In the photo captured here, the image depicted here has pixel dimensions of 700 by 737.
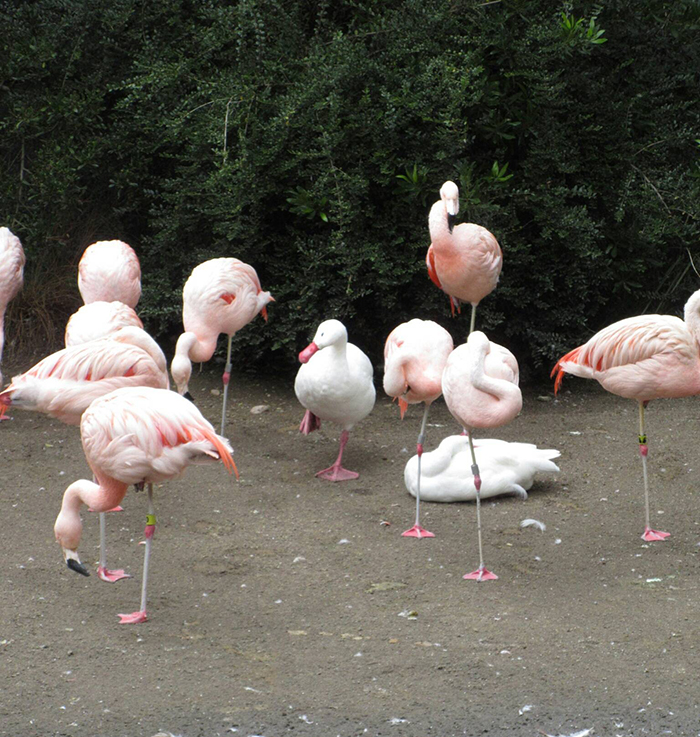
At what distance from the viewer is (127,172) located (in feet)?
25.5

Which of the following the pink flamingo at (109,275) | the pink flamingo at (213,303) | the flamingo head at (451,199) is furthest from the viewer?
the pink flamingo at (109,275)

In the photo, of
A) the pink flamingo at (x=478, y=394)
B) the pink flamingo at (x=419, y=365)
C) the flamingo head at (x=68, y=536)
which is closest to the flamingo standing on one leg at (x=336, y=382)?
the pink flamingo at (x=419, y=365)

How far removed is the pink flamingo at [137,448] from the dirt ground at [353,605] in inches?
15.5

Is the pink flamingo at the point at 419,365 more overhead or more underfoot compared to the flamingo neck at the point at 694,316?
more underfoot

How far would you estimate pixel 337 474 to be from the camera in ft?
19.0

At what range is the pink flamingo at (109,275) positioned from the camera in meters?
6.38

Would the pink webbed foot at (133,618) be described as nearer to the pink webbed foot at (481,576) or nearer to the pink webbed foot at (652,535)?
the pink webbed foot at (481,576)

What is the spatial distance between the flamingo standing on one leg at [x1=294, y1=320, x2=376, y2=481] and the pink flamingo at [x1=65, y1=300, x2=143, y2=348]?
1.02 metres

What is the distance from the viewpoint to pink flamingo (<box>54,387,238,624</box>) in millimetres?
3861

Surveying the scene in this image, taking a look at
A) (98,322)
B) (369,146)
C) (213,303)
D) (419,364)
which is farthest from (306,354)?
(369,146)

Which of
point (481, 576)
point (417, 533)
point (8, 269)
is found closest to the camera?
point (481, 576)

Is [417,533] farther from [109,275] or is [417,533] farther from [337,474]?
[109,275]

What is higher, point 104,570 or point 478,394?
point 478,394

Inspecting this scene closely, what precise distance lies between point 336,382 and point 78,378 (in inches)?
60.0
